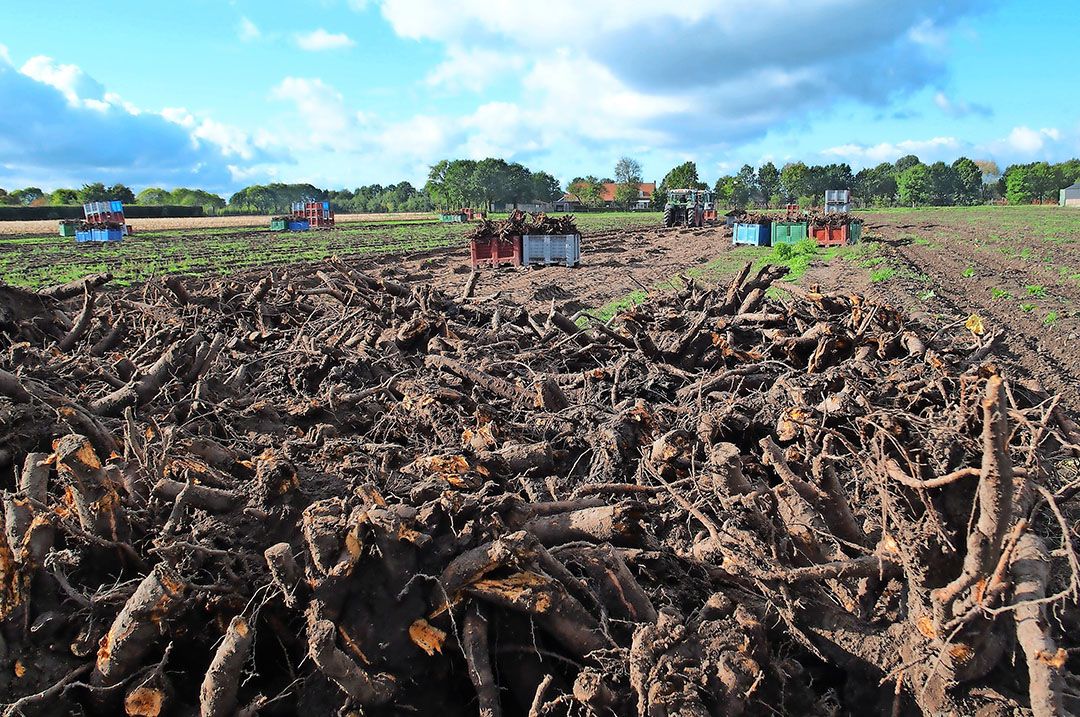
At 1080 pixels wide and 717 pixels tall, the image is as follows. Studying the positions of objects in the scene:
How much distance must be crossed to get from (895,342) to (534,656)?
408 centimetres

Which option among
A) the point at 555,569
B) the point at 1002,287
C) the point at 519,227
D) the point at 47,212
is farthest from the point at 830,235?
the point at 47,212

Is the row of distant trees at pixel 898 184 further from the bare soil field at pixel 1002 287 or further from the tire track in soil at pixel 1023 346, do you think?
the tire track in soil at pixel 1023 346

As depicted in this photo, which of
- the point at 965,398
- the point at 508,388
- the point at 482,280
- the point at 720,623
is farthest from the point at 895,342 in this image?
the point at 482,280

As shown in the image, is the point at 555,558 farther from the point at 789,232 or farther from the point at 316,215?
the point at 316,215

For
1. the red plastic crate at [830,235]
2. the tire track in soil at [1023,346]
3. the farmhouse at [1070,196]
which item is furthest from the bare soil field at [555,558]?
the farmhouse at [1070,196]

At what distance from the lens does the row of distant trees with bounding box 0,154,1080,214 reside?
98875 mm

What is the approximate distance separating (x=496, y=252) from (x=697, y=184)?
78.1 m

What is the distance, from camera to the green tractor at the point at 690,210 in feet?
132

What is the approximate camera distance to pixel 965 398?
281 cm

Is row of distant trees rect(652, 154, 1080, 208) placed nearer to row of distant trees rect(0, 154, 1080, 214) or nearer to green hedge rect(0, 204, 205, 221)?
row of distant trees rect(0, 154, 1080, 214)

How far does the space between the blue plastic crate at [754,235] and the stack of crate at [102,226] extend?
34.8 metres

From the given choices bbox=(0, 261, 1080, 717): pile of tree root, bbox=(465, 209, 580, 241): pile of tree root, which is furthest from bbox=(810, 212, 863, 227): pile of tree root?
bbox=(0, 261, 1080, 717): pile of tree root

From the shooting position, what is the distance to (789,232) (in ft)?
89.6

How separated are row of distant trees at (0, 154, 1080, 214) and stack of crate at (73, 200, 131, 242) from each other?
48.8m
